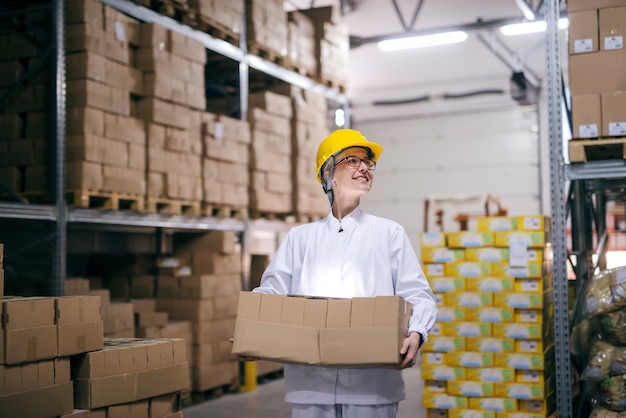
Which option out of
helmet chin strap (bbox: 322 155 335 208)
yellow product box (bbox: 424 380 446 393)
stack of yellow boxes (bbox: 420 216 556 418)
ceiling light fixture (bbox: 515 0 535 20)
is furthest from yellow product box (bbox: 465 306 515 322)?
ceiling light fixture (bbox: 515 0 535 20)

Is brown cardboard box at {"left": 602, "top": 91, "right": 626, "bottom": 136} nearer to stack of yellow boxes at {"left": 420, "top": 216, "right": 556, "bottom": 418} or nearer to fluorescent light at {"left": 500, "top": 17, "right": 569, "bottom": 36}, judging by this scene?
stack of yellow boxes at {"left": 420, "top": 216, "right": 556, "bottom": 418}

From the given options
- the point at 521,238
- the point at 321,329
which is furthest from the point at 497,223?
the point at 321,329

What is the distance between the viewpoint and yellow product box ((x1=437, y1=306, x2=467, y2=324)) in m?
7.46

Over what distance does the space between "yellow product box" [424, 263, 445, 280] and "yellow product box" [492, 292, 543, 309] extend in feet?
1.88

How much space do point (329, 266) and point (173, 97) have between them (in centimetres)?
484

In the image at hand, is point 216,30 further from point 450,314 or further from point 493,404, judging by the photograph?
point 493,404

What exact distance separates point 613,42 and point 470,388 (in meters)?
3.44

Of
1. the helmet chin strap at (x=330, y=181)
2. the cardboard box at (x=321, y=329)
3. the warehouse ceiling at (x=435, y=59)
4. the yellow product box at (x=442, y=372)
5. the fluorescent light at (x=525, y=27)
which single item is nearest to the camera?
the cardboard box at (x=321, y=329)

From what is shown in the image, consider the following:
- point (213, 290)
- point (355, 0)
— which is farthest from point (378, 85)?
point (213, 290)

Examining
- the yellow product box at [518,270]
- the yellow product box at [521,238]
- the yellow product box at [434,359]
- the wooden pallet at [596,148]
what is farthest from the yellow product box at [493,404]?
the wooden pallet at [596,148]

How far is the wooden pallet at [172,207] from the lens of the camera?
7.98m

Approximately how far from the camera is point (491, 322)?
7.34 meters

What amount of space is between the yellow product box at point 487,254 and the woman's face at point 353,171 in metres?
3.54

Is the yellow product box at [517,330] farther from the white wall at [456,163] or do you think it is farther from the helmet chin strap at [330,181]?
the white wall at [456,163]
